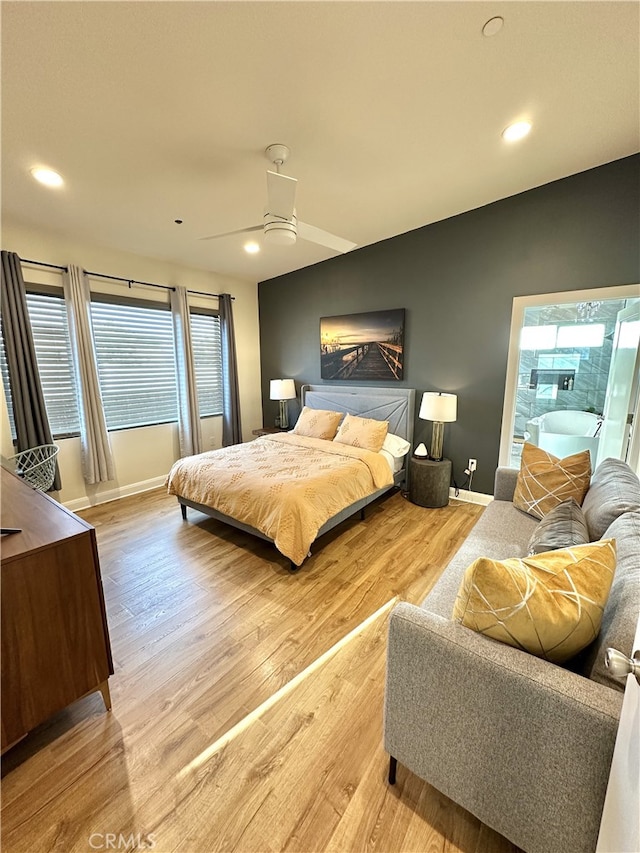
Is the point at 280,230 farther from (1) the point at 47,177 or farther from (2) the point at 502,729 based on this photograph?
(2) the point at 502,729

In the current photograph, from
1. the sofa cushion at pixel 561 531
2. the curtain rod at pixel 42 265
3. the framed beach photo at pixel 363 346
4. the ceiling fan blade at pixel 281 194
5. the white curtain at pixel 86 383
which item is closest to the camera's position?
the sofa cushion at pixel 561 531

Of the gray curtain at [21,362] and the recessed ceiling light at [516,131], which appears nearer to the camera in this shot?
the recessed ceiling light at [516,131]

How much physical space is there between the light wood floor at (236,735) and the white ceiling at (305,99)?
9.39 ft

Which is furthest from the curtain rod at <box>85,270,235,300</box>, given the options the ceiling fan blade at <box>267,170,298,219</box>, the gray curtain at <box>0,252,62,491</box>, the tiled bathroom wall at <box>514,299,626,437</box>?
the tiled bathroom wall at <box>514,299,626,437</box>

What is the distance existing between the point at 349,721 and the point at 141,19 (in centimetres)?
305

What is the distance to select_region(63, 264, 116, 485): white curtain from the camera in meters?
3.35

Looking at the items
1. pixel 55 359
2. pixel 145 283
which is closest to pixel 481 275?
pixel 145 283

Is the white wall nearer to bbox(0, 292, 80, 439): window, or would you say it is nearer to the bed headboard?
bbox(0, 292, 80, 439): window

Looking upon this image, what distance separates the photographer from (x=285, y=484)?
2.55 meters

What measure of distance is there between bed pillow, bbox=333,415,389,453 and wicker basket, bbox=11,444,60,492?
276 cm

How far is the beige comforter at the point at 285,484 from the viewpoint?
236 centimetres

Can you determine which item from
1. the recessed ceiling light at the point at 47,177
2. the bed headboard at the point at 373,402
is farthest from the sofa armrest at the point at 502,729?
the recessed ceiling light at the point at 47,177

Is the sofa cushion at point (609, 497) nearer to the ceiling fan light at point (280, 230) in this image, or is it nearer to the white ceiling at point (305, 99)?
the white ceiling at point (305, 99)

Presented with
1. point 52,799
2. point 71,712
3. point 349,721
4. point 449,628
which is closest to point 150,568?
point 71,712
